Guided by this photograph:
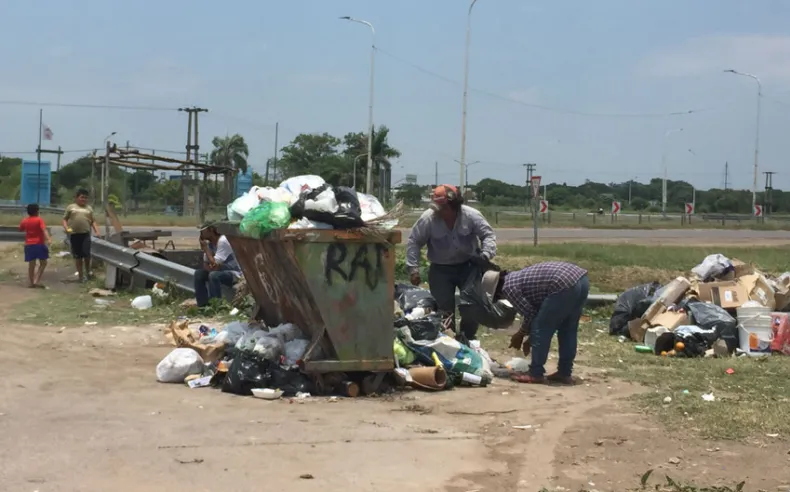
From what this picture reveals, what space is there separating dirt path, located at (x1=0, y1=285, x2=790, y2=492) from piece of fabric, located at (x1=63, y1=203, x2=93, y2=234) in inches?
298

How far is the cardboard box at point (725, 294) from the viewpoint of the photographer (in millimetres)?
10531

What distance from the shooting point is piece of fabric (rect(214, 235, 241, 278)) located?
1135 cm

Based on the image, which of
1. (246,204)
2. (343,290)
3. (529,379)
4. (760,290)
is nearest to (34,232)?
(246,204)

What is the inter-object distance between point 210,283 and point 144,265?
2.38 meters

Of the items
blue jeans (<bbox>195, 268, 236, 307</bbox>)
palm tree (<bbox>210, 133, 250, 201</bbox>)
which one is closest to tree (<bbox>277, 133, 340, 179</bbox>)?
palm tree (<bbox>210, 133, 250, 201</bbox>)

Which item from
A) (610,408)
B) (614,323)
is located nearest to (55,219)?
(614,323)

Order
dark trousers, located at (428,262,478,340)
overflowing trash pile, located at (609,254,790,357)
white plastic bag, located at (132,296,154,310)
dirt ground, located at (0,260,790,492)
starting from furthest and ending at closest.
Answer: white plastic bag, located at (132,296,154,310)
overflowing trash pile, located at (609,254,790,357)
dark trousers, located at (428,262,478,340)
dirt ground, located at (0,260,790,492)

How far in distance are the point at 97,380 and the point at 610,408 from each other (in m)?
4.24

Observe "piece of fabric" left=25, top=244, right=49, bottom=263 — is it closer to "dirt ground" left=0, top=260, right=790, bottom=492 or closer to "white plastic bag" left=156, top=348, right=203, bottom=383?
"dirt ground" left=0, top=260, right=790, bottom=492

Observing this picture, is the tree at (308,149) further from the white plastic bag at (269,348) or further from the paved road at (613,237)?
the white plastic bag at (269,348)

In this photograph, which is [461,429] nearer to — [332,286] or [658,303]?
[332,286]

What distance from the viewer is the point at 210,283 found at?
38.3ft

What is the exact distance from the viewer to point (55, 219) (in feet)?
132

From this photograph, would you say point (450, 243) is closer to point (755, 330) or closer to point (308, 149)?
point (755, 330)
